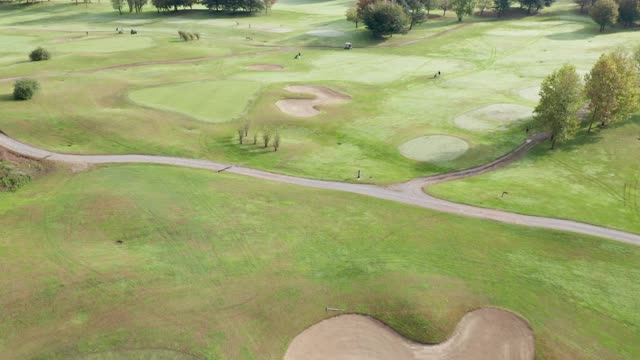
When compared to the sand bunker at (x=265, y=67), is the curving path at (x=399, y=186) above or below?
below

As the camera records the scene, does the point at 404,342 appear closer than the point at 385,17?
Yes

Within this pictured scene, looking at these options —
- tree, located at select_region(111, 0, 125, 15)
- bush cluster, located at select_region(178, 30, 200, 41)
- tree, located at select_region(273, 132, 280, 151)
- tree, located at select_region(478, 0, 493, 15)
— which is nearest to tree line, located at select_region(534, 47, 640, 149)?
tree, located at select_region(273, 132, 280, 151)

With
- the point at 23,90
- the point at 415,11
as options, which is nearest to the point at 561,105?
the point at 23,90

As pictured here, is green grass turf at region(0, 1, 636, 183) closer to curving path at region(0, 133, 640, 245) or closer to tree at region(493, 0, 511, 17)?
curving path at region(0, 133, 640, 245)

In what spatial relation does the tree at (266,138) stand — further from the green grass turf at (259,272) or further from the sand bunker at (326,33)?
the sand bunker at (326,33)

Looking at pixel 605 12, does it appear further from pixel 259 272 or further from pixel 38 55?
pixel 38 55

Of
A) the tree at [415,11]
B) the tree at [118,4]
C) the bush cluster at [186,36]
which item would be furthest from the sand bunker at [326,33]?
the tree at [118,4]
